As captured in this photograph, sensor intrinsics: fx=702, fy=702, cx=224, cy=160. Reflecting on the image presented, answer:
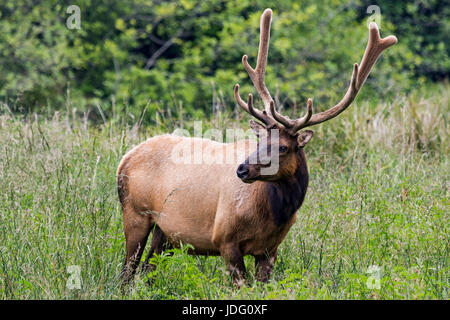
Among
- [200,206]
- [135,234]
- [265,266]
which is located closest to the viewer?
[265,266]

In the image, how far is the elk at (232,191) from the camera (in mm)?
5117

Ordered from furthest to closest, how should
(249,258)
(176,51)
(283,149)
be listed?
(176,51)
(249,258)
(283,149)

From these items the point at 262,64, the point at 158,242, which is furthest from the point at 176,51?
the point at 158,242

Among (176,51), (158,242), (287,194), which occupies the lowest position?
(158,242)

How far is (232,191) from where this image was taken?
526cm

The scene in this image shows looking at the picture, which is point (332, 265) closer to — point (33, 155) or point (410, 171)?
point (410, 171)

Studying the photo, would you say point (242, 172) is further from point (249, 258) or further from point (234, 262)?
point (249, 258)

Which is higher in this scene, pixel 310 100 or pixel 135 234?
pixel 310 100

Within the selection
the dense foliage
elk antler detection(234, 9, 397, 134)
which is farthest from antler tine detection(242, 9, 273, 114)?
the dense foliage

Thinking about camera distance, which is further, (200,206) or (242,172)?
(200,206)

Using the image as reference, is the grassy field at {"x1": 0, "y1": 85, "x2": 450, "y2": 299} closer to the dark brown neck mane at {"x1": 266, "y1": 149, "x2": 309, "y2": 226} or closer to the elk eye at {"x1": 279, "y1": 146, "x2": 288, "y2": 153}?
the dark brown neck mane at {"x1": 266, "y1": 149, "x2": 309, "y2": 226}

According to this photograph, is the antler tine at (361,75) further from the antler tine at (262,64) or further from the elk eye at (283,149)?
the antler tine at (262,64)

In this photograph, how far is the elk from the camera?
512 centimetres

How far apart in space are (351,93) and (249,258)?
1580mm
